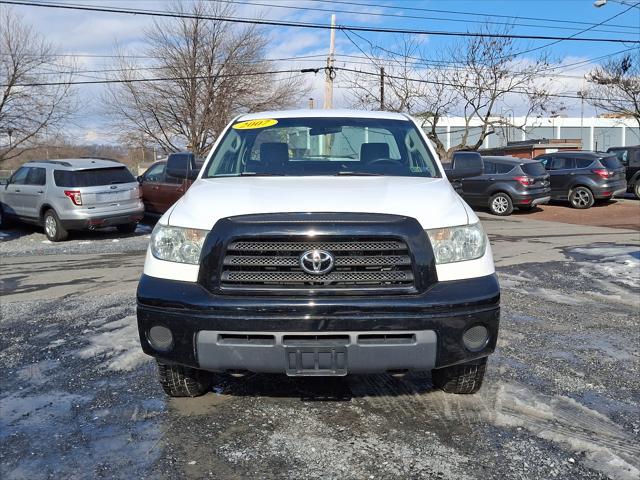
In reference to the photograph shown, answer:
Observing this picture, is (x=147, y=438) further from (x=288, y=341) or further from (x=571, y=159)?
(x=571, y=159)

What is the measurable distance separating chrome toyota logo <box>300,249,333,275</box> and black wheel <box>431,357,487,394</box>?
1.22 meters

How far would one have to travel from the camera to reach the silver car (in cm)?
1234

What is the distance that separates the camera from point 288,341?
10.1 ft

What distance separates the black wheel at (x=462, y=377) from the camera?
372cm

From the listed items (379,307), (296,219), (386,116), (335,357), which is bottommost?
(335,357)

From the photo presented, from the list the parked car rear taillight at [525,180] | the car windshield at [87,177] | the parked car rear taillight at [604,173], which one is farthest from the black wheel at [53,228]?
the parked car rear taillight at [604,173]

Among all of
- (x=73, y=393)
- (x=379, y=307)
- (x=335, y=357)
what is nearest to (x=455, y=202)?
(x=379, y=307)

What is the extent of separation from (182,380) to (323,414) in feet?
3.07

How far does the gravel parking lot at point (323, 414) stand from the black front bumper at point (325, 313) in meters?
0.54

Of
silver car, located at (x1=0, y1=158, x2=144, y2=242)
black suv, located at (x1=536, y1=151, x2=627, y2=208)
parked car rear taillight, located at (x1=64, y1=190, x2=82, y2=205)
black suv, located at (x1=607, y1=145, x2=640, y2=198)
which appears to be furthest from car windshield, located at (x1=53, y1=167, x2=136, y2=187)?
black suv, located at (x1=607, y1=145, x2=640, y2=198)

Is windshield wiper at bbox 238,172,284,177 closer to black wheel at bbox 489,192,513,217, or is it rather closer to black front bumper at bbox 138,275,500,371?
black front bumper at bbox 138,275,500,371

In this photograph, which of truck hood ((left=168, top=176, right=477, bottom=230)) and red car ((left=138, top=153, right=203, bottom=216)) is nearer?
truck hood ((left=168, top=176, right=477, bottom=230))

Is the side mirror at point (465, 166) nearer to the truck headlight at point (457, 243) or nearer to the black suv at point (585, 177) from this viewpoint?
the truck headlight at point (457, 243)

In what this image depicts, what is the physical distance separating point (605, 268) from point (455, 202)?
6.06 meters
